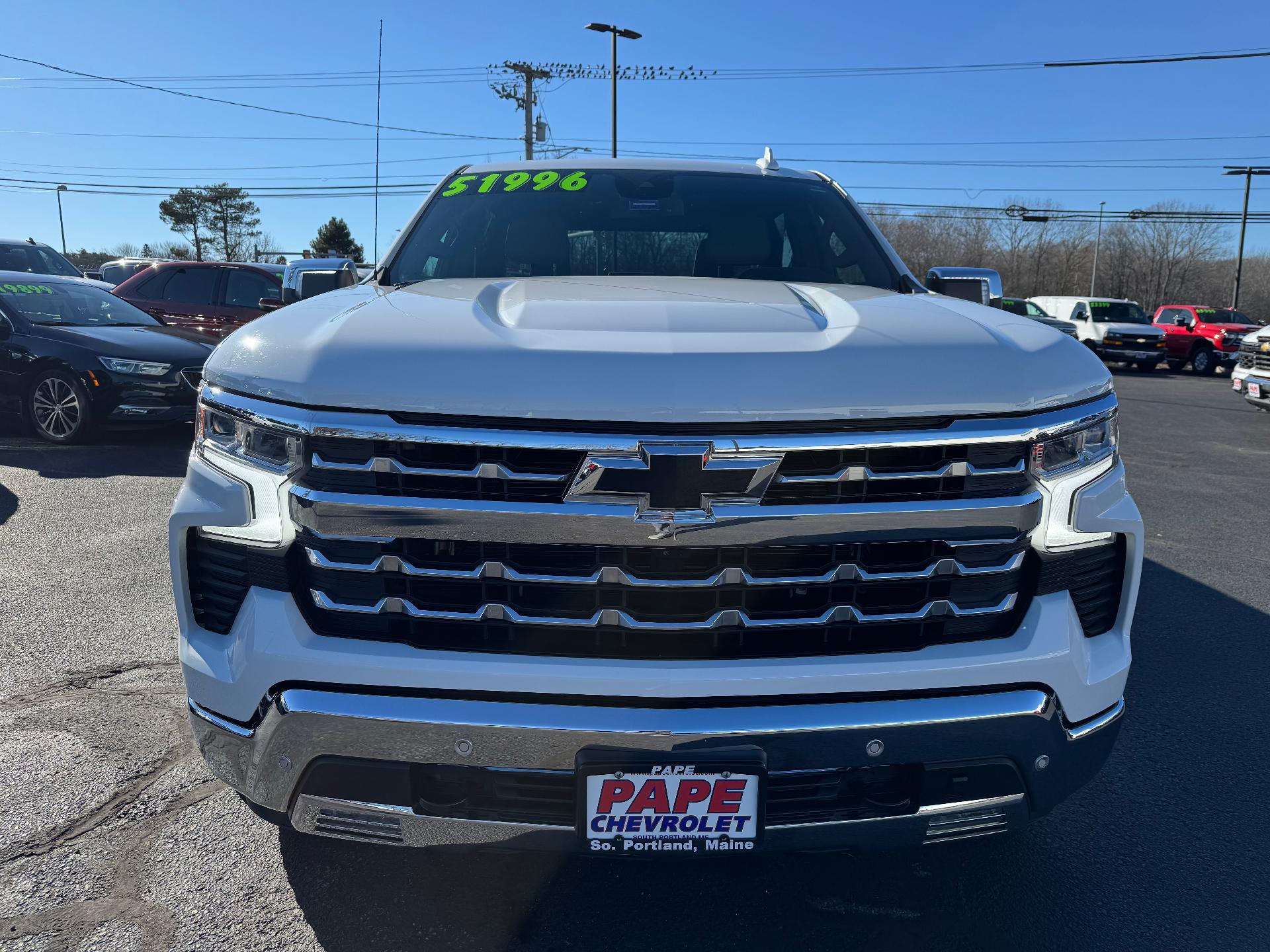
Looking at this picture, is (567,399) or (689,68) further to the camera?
(689,68)

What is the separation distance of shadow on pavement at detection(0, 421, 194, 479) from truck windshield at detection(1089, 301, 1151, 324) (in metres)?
24.8

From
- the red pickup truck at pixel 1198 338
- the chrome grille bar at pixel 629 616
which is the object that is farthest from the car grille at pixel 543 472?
the red pickup truck at pixel 1198 338

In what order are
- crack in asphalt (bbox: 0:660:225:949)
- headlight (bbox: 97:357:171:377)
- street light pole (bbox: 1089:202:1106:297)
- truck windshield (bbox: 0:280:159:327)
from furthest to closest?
street light pole (bbox: 1089:202:1106:297), truck windshield (bbox: 0:280:159:327), headlight (bbox: 97:357:171:377), crack in asphalt (bbox: 0:660:225:949)

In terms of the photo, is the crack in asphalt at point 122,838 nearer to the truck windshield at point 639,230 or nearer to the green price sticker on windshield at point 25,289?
the truck windshield at point 639,230

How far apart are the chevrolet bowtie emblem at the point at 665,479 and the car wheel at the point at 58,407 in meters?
8.32

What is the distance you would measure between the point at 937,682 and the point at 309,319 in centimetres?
156

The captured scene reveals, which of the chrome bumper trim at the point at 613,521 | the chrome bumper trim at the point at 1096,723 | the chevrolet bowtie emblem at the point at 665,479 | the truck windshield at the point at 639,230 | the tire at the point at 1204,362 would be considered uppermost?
the truck windshield at the point at 639,230

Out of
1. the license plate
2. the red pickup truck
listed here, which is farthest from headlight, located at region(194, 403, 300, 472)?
the red pickup truck

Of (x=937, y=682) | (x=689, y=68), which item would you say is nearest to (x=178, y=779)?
(x=937, y=682)

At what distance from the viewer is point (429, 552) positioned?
1.80 metres

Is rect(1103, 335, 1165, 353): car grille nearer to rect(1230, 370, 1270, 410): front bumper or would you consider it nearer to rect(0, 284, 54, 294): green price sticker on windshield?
rect(1230, 370, 1270, 410): front bumper

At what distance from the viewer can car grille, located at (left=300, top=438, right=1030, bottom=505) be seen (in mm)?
1737

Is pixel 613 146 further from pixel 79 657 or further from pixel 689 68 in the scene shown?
pixel 79 657

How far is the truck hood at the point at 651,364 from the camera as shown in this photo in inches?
68.2
